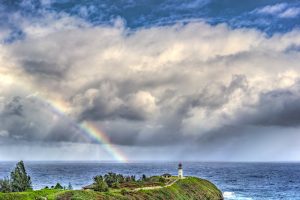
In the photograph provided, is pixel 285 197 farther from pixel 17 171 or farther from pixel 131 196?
pixel 17 171

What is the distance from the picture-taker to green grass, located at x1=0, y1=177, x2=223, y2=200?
214ft

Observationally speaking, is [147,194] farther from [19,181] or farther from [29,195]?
[19,181]

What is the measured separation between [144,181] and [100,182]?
27.0 metres

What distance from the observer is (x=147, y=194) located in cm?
8444

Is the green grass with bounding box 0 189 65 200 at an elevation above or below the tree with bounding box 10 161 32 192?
below

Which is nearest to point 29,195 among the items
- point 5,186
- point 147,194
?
point 5,186

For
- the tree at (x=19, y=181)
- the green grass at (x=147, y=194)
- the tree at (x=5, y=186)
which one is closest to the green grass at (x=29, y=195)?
the green grass at (x=147, y=194)

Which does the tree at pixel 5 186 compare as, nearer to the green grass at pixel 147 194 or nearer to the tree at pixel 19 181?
the tree at pixel 19 181

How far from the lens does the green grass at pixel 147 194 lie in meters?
65.2

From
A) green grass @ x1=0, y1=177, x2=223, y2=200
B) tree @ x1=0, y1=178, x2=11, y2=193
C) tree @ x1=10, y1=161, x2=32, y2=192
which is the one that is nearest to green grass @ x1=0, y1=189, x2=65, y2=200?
green grass @ x1=0, y1=177, x2=223, y2=200

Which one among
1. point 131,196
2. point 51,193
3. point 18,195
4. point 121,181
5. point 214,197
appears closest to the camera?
point 18,195

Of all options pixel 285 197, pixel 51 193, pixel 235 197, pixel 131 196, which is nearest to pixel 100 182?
pixel 131 196

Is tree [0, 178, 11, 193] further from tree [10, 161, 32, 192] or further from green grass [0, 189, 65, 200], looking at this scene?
green grass [0, 189, 65, 200]

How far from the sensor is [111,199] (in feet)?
238
